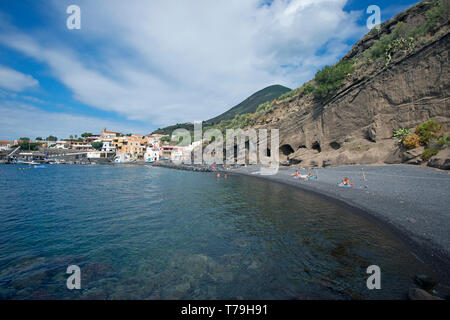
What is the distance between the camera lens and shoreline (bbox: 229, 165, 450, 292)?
5.70 meters

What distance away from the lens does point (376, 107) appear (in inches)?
897

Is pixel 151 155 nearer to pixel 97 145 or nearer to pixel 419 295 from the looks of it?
pixel 97 145

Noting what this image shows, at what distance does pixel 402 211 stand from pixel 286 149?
27591mm

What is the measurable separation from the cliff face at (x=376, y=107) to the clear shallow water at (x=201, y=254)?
13314mm

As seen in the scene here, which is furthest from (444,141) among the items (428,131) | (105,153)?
(105,153)

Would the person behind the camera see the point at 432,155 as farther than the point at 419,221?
Yes

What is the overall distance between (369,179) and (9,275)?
19.2 metres

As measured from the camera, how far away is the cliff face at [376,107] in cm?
1777

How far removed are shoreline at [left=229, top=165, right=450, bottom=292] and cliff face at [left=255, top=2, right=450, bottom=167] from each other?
392cm

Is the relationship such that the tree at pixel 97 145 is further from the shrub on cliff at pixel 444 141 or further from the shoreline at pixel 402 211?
the shrub on cliff at pixel 444 141

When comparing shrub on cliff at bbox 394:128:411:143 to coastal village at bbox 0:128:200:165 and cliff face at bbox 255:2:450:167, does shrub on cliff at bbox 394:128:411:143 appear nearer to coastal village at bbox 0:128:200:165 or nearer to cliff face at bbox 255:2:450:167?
cliff face at bbox 255:2:450:167

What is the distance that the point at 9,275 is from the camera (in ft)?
18.2
